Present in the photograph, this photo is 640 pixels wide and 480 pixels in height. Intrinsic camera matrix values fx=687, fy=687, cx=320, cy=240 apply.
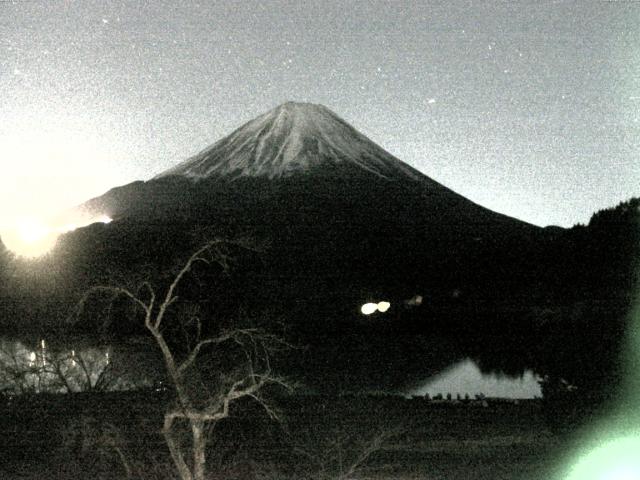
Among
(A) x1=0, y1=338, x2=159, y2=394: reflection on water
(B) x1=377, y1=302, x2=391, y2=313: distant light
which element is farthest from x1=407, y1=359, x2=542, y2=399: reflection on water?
(B) x1=377, y1=302, x2=391, y2=313: distant light

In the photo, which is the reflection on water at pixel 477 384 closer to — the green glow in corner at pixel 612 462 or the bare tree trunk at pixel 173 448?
the green glow in corner at pixel 612 462

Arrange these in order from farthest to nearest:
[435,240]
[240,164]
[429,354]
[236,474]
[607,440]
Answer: [240,164] → [435,240] → [429,354] → [607,440] → [236,474]

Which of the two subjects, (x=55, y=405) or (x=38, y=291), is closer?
(x=55, y=405)

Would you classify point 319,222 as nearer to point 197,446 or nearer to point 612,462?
point 612,462

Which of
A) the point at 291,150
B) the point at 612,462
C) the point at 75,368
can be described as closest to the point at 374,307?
the point at 75,368

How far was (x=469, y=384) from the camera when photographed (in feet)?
110

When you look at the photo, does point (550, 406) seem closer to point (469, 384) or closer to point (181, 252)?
point (469, 384)

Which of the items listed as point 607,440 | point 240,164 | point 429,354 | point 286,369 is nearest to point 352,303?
point 429,354

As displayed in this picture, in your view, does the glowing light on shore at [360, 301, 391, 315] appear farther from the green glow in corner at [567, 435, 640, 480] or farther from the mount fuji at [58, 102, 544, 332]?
the green glow in corner at [567, 435, 640, 480]

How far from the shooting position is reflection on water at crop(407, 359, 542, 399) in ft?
100

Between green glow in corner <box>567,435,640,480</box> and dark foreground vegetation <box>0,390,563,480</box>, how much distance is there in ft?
2.40

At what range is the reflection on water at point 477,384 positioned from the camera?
30.5 m

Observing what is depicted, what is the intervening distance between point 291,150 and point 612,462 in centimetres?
10500

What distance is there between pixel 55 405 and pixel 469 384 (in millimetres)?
21254
